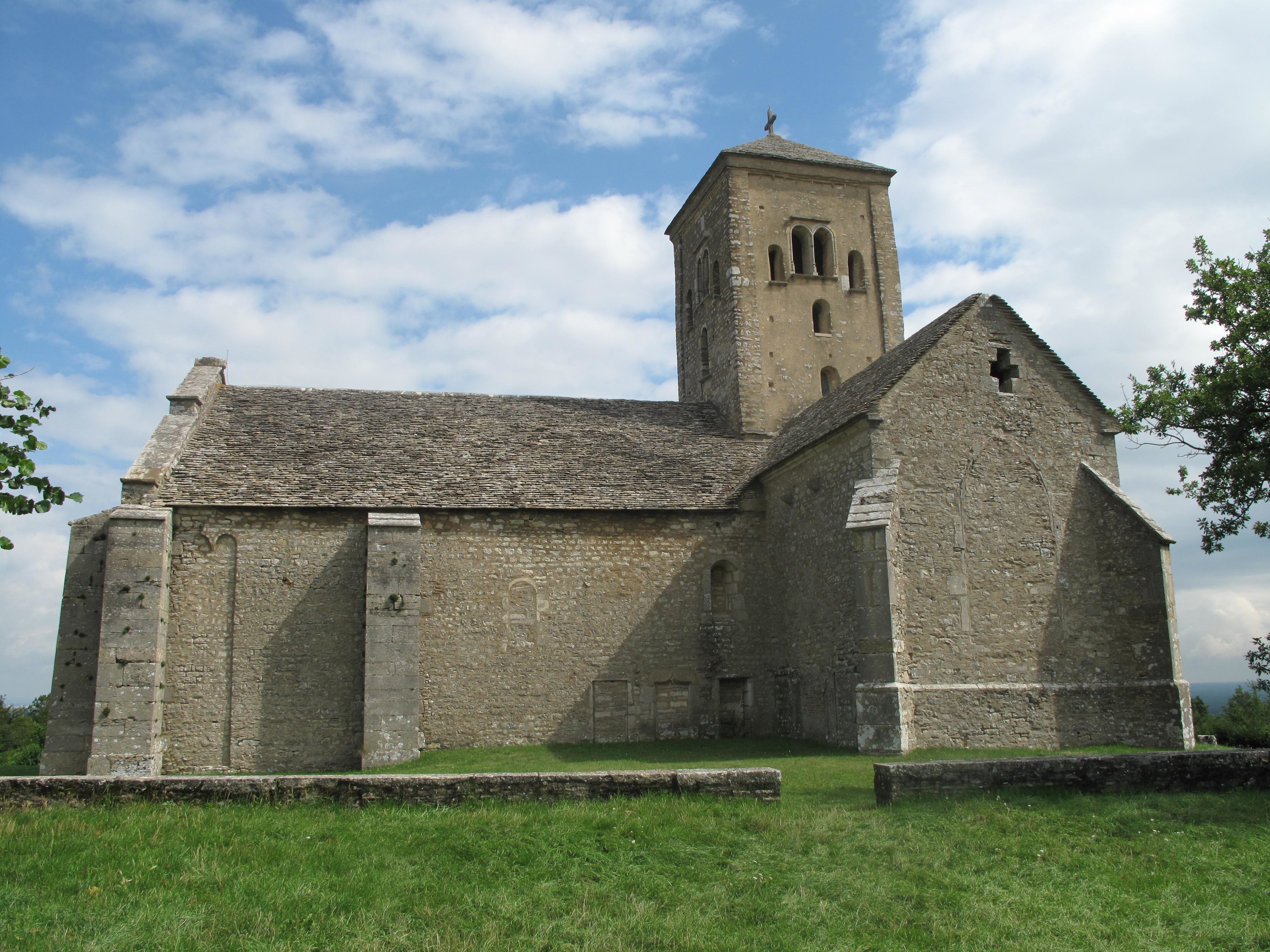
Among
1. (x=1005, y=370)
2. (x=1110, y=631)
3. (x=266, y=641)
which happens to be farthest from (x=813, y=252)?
→ (x=266, y=641)

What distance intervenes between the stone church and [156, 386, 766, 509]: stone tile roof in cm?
9

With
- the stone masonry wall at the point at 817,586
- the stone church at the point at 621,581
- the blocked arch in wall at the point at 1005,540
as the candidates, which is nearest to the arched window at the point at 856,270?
the stone church at the point at 621,581

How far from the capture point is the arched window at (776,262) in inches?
1031

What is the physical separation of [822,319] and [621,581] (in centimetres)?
1095

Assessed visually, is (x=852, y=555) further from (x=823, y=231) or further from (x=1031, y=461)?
(x=823, y=231)

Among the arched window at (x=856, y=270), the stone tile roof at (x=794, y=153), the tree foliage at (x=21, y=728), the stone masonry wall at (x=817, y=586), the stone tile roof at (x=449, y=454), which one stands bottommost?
the tree foliage at (x=21, y=728)

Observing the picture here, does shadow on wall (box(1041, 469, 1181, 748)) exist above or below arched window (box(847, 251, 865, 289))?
below

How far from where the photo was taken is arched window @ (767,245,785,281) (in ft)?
85.9

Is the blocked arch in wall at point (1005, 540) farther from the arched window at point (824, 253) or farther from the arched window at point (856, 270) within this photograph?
Answer: the arched window at point (824, 253)

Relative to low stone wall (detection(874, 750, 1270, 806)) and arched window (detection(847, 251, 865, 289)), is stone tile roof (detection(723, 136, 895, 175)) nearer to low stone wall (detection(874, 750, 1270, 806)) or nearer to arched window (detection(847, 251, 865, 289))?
arched window (detection(847, 251, 865, 289))

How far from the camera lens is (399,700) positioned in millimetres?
17641

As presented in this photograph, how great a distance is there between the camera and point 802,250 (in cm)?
2700

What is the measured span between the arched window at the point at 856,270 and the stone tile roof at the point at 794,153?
2701 mm

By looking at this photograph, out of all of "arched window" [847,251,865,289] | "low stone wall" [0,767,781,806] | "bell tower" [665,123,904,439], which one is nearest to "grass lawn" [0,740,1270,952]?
"low stone wall" [0,767,781,806]
